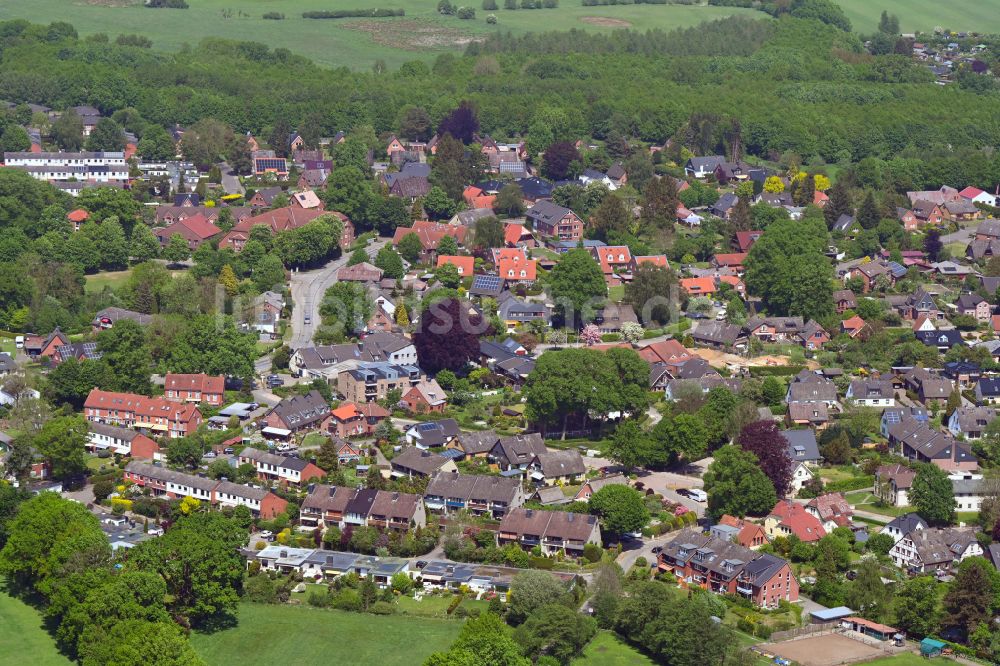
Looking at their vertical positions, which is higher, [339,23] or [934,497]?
[339,23]

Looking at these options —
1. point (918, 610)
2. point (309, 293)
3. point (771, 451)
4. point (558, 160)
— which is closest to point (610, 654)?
point (918, 610)

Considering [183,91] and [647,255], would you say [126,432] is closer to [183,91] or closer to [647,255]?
[647,255]

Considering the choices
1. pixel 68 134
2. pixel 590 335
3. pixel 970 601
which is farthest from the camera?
pixel 68 134

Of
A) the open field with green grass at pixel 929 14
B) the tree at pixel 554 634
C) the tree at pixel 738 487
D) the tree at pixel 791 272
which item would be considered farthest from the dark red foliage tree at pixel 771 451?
the open field with green grass at pixel 929 14

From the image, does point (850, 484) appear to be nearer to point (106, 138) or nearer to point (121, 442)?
point (121, 442)

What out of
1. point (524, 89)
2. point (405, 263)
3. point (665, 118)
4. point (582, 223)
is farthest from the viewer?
point (524, 89)

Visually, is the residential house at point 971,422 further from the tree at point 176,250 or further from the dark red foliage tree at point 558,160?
the dark red foliage tree at point 558,160

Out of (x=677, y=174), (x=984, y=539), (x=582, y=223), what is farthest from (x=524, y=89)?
(x=984, y=539)

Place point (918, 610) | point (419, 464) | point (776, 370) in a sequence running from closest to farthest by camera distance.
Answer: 1. point (918, 610)
2. point (419, 464)
3. point (776, 370)

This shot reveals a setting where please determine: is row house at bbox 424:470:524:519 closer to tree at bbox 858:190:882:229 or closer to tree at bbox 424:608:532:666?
tree at bbox 424:608:532:666
